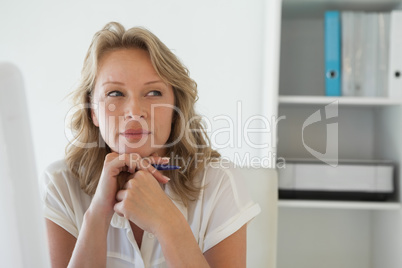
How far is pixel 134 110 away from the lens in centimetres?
116

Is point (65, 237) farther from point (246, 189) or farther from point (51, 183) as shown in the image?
point (246, 189)

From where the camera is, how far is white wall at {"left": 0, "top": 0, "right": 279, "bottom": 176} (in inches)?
77.9

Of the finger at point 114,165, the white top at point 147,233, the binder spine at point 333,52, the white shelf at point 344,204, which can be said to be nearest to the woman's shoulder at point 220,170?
the white top at point 147,233

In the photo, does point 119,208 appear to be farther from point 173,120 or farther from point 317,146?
point 317,146

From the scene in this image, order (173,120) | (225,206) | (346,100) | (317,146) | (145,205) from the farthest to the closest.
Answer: (317,146), (346,100), (173,120), (225,206), (145,205)

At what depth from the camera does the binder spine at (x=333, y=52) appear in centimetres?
169

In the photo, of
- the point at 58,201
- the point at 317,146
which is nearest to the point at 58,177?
the point at 58,201

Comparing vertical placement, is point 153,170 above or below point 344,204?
above

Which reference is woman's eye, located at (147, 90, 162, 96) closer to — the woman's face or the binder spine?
the woman's face

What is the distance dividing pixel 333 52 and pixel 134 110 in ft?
2.94

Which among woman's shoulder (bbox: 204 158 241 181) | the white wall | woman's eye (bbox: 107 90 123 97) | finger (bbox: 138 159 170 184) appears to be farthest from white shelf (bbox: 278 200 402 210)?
woman's eye (bbox: 107 90 123 97)

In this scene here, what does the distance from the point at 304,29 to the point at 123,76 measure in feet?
3.60

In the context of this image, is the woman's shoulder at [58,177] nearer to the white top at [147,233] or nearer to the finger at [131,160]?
the white top at [147,233]

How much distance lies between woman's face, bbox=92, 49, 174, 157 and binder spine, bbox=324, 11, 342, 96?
Answer: 0.75 m
